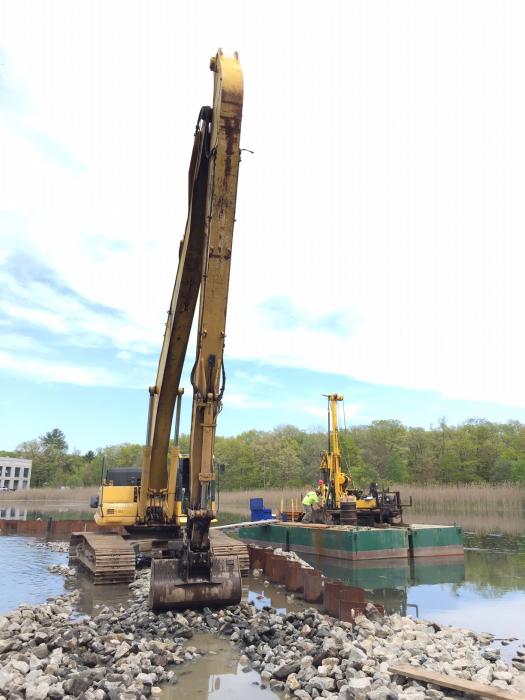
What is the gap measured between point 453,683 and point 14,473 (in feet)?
371

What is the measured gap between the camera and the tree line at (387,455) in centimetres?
6366

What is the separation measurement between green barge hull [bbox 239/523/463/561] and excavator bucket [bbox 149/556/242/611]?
32.0ft

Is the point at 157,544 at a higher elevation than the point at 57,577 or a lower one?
higher

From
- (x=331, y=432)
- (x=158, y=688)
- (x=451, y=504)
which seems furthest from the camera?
(x=451, y=504)

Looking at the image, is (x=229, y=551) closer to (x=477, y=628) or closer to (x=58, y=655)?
(x=477, y=628)

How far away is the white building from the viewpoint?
346 ft

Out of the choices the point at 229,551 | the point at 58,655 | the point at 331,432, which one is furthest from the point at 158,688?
the point at 331,432

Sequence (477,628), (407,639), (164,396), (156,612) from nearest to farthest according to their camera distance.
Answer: (407,639)
(156,612)
(477,628)
(164,396)

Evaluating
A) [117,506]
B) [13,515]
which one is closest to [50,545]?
[117,506]

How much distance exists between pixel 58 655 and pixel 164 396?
258 inches

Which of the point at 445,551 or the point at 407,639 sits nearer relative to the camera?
the point at 407,639

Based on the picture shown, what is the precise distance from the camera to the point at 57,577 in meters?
15.4

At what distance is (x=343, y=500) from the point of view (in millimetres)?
21375

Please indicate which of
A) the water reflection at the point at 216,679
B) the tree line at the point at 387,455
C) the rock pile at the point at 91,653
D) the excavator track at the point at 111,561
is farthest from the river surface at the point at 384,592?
the tree line at the point at 387,455
